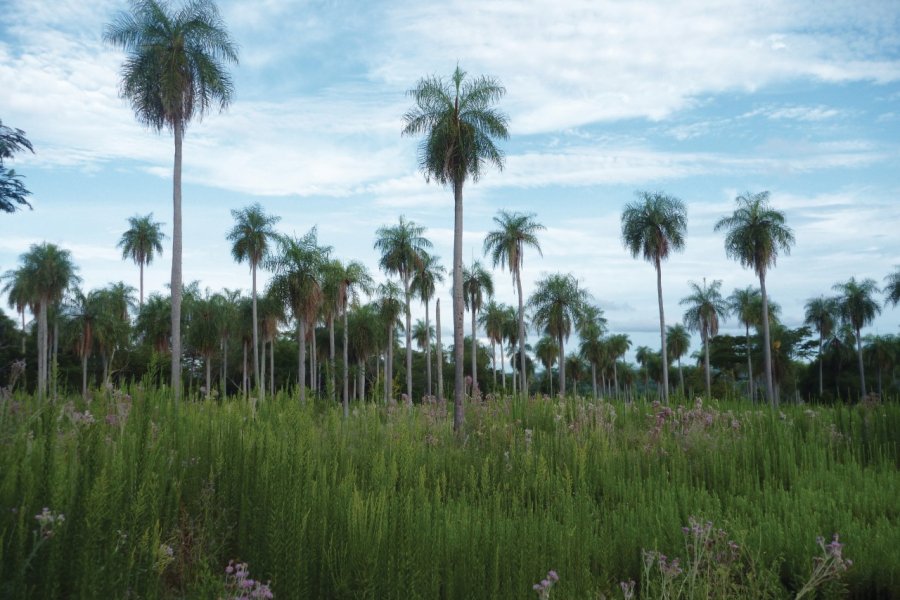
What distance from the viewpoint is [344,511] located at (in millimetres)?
4410

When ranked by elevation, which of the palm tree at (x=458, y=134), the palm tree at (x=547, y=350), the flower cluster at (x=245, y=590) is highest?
the palm tree at (x=458, y=134)

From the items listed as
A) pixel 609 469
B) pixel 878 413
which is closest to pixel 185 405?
pixel 609 469

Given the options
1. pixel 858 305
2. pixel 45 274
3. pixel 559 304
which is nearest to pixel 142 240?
pixel 45 274

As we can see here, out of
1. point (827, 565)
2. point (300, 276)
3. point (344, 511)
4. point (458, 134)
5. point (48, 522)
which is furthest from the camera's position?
point (300, 276)

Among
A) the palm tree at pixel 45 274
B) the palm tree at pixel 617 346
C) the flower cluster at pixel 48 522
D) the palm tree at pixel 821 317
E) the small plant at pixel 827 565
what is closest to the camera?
the flower cluster at pixel 48 522

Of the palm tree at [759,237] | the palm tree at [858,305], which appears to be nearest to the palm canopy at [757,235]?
the palm tree at [759,237]

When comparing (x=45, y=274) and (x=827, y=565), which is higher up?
(x=45, y=274)

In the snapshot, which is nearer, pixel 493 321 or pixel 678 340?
pixel 493 321

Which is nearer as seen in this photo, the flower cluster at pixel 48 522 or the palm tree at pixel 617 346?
the flower cluster at pixel 48 522

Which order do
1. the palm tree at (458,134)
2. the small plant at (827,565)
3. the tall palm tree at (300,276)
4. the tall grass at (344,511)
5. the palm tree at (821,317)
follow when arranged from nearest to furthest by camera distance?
the tall grass at (344,511)
the small plant at (827,565)
the palm tree at (458,134)
the tall palm tree at (300,276)
the palm tree at (821,317)

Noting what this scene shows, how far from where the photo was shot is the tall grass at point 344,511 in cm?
321

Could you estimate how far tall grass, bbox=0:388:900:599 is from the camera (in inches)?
126

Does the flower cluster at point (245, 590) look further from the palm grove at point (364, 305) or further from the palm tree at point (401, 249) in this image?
the palm tree at point (401, 249)

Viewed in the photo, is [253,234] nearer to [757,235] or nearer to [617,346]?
[757,235]
